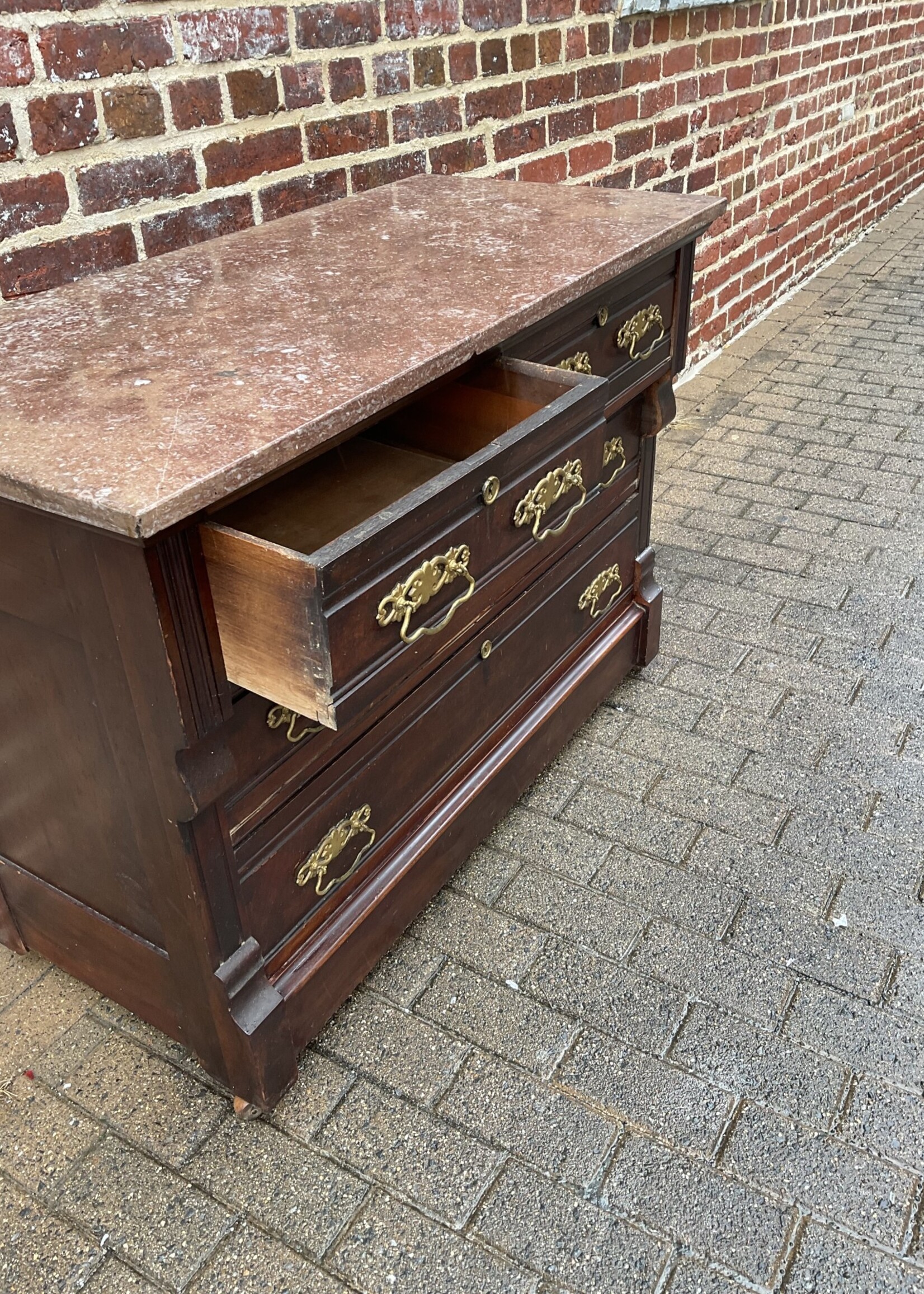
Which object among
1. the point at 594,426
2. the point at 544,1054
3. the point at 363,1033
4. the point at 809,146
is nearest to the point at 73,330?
the point at 594,426

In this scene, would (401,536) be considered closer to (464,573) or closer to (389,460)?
(464,573)

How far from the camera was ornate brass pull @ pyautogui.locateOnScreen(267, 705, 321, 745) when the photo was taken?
141cm

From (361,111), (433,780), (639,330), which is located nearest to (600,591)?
(639,330)

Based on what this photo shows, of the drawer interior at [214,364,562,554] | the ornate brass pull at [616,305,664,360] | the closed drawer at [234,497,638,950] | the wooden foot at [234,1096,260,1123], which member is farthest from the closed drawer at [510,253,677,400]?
the wooden foot at [234,1096,260,1123]

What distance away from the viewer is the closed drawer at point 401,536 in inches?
46.0

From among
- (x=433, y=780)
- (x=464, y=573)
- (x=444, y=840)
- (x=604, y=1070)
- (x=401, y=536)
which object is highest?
(x=401, y=536)

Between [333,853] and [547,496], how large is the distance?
0.66 m

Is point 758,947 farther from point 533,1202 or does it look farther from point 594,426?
point 594,426

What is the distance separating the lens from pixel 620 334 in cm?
200

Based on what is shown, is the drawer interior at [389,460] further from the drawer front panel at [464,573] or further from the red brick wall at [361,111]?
the red brick wall at [361,111]

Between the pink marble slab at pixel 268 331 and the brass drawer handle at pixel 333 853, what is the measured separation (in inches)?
26.5

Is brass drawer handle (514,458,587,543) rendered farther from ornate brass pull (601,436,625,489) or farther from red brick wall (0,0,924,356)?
red brick wall (0,0,924,356)

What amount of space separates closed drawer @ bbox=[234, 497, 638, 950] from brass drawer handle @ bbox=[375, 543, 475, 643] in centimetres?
33

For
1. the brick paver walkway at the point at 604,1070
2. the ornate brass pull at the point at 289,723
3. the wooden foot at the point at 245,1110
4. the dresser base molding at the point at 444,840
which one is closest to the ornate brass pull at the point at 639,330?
the dresser base molding at the point at 444,840
